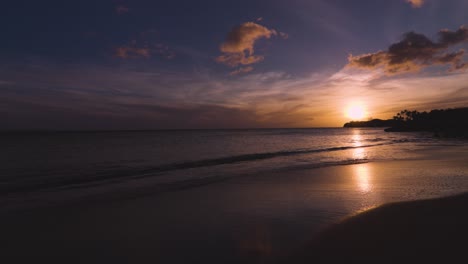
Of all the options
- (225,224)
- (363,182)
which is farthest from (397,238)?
(363,182)

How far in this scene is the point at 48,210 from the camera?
8.57 meters

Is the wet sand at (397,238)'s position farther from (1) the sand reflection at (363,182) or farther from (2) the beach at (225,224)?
(1) the sand reflection at (363,182)

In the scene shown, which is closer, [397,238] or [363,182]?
[397,238]

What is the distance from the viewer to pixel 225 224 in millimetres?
6633

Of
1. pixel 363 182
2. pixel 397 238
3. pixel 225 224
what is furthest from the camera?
pixel 363 182

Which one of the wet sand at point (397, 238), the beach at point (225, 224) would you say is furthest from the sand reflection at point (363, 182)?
the wet sand at point (397, 238)

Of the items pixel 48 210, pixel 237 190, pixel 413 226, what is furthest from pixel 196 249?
pixel 48 210

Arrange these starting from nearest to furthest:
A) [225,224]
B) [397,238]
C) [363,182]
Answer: [397,238] → [225,224] → [363,182]

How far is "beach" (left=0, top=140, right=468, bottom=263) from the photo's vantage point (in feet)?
16.7

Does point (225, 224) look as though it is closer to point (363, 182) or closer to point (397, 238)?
point (397, 238)

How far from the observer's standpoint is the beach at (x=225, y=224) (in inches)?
201

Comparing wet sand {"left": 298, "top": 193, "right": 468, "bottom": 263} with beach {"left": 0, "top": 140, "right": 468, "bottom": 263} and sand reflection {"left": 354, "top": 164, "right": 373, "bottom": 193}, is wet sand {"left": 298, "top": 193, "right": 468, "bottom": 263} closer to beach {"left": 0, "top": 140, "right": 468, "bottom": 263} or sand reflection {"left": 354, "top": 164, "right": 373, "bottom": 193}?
beach {"left": 0, "top": 140, "right": 468, "bottom": 263}

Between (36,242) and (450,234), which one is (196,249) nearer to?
(36,242)

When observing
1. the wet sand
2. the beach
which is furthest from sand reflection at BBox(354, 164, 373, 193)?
the wet sand
